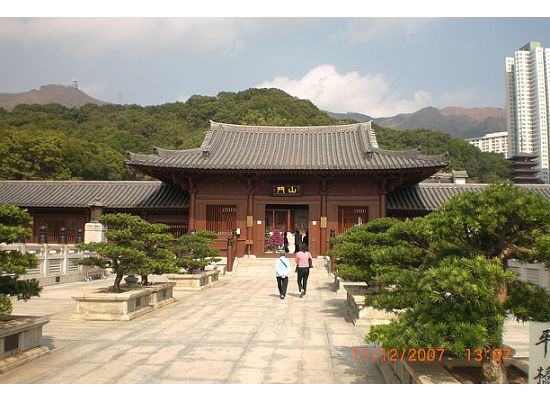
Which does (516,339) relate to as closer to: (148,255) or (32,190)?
(148,255)

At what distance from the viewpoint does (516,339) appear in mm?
7227

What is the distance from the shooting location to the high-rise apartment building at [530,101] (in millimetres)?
100125

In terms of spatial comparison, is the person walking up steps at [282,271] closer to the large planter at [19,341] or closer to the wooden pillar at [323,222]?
the large planter at [19,341]

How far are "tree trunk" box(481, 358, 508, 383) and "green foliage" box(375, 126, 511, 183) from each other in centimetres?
6599

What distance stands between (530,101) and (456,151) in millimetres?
47319

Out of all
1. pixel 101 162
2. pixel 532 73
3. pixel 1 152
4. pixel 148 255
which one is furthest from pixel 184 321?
pixel 532 73

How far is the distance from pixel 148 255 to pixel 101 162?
42525mm

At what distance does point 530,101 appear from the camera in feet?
344

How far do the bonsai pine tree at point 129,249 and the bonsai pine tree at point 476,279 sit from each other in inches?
236

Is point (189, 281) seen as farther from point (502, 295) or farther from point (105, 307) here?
point (502, 295)

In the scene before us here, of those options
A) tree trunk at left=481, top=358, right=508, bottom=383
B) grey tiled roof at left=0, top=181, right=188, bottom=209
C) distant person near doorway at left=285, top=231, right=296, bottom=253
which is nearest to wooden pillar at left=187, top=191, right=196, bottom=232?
grey tiled roof at left=0, top=181, right=188, bottom=209

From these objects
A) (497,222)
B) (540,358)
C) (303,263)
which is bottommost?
(540,358)

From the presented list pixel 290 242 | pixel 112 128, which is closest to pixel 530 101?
pixel 112 128

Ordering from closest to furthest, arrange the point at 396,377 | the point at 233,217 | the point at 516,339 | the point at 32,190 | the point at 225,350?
the point at 396,377 < the point at 225,350 < the point at 516,339 < the point at 233,217 < the point at 32,190
